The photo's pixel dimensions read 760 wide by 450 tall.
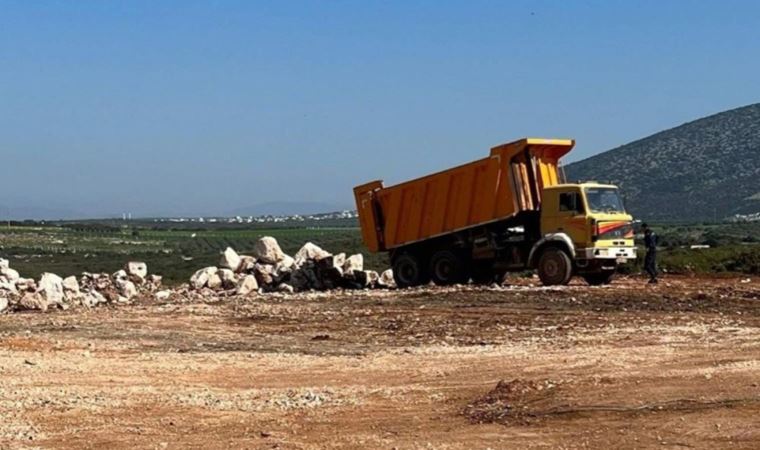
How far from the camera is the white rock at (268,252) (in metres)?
30.1

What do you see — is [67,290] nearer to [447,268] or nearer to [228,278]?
[228,278]

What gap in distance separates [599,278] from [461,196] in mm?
3711

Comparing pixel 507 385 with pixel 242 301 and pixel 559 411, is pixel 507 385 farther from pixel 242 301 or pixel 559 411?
pixel 242 301

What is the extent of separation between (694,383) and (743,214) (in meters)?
86.6

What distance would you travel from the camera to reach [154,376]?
13.0m

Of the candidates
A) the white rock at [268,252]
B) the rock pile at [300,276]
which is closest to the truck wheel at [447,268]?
the rock pile at [300,276]

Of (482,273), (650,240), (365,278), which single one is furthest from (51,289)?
(650,240)

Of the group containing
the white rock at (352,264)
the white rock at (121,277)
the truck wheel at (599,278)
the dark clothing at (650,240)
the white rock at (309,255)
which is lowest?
the white rock at (121,277)

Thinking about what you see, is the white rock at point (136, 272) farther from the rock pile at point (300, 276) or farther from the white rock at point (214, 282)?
the white rock at point (214, 282)

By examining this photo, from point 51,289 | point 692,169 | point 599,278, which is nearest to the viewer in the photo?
point 51,289

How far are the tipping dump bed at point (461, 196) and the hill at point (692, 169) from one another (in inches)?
2712

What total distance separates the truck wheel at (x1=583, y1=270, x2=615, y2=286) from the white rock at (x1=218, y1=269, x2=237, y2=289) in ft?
29.6

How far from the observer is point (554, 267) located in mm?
24844

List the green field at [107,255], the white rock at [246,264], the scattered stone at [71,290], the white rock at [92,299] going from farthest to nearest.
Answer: the green field at [107,255], the white rock at [246,264], the scattered stone at [71,290], the white rock at [92,299]
